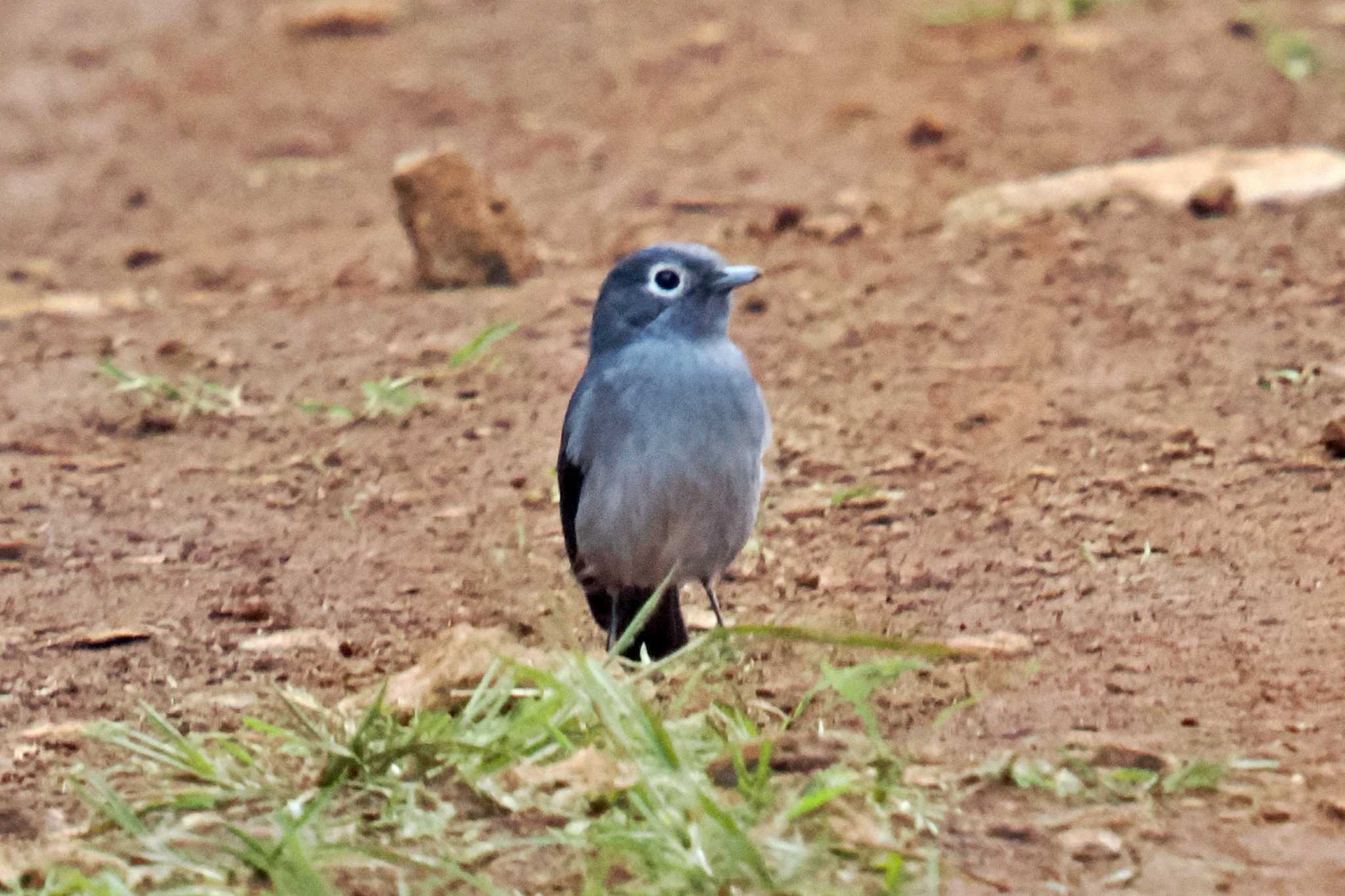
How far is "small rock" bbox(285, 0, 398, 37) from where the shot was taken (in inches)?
428

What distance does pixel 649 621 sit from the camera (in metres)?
4.38

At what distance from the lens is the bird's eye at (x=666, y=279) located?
4.34 m

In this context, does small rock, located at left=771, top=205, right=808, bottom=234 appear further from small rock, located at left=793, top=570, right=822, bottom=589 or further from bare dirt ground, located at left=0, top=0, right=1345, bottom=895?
small rock, located at left=793, top=570, right=822, bottom=589

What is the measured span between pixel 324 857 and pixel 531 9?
28.2 feet

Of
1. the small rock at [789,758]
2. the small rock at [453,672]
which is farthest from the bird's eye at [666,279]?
the small rock at [789,758]

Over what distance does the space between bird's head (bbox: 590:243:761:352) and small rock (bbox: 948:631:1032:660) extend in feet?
3.01

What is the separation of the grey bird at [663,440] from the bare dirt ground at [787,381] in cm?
24

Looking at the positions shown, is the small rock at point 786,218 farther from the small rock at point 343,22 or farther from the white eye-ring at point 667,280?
the small rock at point 343,22

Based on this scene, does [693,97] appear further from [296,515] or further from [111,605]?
[111,605]

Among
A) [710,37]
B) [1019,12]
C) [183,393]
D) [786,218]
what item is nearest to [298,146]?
[710,37]

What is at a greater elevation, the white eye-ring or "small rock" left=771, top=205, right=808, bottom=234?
the white eye-ring

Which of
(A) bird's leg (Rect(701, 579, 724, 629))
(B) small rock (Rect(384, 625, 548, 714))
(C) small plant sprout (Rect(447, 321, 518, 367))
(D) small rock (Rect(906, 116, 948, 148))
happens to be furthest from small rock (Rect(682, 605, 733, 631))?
(D) small rock (Rect(906, 116, 948, 148))

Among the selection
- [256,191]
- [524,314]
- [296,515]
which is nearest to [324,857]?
[296,515]

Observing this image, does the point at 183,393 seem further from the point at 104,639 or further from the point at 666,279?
the point at 666,279
